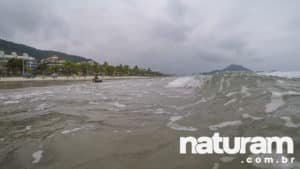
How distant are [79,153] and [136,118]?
273 centimetres

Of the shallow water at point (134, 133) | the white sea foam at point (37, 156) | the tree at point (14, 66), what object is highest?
the tree at point (14, 66)

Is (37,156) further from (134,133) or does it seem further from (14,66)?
(14,66)

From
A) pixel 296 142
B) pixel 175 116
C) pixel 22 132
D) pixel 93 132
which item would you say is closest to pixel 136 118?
pixel 175 116

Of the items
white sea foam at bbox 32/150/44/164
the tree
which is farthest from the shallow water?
the tree

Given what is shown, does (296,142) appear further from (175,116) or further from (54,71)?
(54,71)

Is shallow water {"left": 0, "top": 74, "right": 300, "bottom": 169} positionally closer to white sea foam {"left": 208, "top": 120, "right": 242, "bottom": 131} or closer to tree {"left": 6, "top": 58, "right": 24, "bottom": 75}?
white sea foam {"left": 208, "top": 120, "right": 242, "bottom": 131}

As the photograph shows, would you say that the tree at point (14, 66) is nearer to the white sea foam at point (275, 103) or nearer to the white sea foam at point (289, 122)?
the white sea foam at point (275, 103)

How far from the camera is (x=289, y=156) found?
11.0 feet

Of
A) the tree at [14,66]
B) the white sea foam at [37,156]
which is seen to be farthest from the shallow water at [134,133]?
Answer: the tree at [14,66]

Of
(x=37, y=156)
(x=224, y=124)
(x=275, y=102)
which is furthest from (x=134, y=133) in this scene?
(x=275, y=102)

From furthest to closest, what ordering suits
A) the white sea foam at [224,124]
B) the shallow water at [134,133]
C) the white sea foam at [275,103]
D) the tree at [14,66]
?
the tree at [14,66] < the white sea foam at [275,103] < the white sea foam at [224,124] < the shallow water at [134,133]

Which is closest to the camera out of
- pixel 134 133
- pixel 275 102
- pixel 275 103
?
pixel 134 133

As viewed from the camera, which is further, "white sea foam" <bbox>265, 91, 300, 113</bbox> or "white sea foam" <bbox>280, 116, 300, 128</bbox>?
"white sea foam" <bbox>265, 91, 300, 113</bbox>

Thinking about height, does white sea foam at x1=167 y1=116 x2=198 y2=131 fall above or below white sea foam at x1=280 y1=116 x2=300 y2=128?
below
